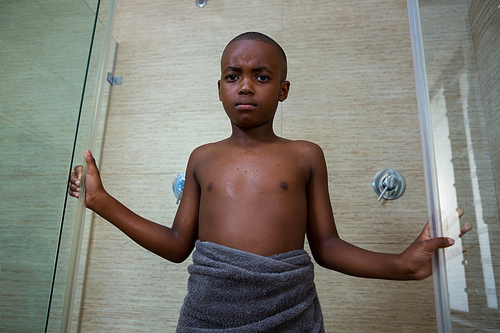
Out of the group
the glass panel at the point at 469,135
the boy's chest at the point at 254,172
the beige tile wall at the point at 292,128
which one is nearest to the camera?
the glass panel at the point at 469,135

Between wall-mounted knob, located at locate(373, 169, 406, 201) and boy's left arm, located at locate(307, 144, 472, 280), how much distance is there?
44 centimetres

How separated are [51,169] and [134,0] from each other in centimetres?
99

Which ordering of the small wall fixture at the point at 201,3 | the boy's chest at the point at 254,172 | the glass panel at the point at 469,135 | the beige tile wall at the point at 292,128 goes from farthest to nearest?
the small wall fixture at the point at 201,3 → the beige tile wall at the point at 292,128 → the boy's chest at the point at 254,172 → the glass panel at the point at 469,135

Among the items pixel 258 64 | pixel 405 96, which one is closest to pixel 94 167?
pixel 258 64

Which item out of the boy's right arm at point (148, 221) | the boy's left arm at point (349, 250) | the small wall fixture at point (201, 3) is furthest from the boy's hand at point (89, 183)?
the small wall fixture at point (201, 3)

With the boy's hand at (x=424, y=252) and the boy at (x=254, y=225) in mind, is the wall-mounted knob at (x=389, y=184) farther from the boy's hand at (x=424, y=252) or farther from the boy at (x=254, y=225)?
the boy's hand at (x=424, y=252)

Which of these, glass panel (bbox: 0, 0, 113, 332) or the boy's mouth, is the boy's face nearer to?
the boy's mouth

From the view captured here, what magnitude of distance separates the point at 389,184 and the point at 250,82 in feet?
2.04

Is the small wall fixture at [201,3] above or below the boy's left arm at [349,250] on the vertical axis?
above

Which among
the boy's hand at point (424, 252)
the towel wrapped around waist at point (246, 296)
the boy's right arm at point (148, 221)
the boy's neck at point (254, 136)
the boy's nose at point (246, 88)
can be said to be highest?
the boy's nose at point (246, 88)

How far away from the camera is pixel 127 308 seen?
4.14ft

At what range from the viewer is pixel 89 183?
764mm

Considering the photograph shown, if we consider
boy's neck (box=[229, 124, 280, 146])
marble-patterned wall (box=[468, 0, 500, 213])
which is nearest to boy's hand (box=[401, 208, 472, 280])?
marble-patterned wall (box=[468, 0, 500, 213])

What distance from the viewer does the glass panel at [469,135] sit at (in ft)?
1.90
